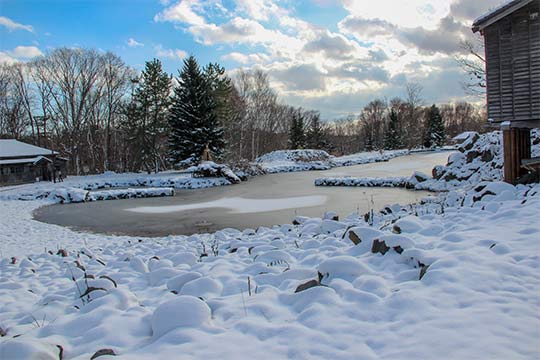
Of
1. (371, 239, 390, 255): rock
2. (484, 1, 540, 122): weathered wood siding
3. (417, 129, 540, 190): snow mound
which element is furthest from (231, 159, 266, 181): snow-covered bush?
(371, 239, 390, 255): rock

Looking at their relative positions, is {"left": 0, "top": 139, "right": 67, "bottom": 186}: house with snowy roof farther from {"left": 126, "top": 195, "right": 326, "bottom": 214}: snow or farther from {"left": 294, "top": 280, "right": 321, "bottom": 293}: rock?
{"left": 294, "top": 280, "right": 321, "bottom": 293}: rock

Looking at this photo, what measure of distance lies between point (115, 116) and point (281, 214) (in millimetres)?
33355

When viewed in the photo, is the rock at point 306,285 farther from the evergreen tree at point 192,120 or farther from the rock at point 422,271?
the evergreen tree at point 192,120

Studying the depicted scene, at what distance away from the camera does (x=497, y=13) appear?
9633 mm

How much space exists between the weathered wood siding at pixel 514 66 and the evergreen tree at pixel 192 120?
2263 cm

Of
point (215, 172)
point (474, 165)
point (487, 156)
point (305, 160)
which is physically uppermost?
point (305, 160)

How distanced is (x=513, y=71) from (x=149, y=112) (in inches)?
1202

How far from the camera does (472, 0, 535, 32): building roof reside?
30.4ft

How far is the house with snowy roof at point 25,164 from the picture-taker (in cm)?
2816

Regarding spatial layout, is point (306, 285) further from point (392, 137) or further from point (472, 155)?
point (392, 137)

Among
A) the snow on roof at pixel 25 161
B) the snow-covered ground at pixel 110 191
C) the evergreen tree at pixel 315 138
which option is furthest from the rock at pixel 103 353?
the evergreen tree at pixel 315 138

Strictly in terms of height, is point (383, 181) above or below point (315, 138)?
below

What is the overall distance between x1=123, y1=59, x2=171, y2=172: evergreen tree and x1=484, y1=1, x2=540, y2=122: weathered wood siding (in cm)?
2772

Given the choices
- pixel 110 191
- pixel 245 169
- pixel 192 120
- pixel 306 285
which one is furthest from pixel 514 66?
pixel 192 120
